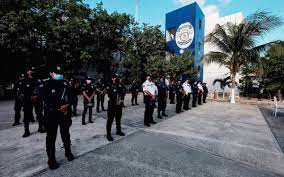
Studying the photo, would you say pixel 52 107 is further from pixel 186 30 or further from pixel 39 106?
pixel 186 30

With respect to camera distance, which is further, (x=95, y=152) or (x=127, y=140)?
(x=127, y=140)

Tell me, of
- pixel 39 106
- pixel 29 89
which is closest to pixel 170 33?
pixel 39 106

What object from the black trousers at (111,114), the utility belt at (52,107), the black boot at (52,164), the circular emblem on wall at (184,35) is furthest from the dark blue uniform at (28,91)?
the circular emblem on wall at (184,35)

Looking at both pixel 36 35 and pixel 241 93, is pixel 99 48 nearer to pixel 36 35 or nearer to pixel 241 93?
pixel 36 35

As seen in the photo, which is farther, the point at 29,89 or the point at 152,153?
the point at 29,89

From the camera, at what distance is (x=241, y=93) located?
26.3m

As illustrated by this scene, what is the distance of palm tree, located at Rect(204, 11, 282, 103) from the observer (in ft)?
56.6

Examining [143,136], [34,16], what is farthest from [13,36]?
[143,136]

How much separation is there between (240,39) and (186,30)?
30.7 feet

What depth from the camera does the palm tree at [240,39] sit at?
17.3 meters

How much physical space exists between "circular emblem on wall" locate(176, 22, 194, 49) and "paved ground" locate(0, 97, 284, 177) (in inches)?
771

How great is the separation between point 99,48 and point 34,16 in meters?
7.47

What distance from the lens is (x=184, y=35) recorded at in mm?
26938

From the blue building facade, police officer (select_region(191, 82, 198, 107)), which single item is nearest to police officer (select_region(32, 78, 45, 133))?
police officer (select_region(191, 82, 198, 107))
